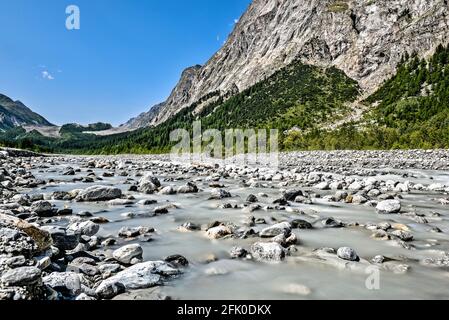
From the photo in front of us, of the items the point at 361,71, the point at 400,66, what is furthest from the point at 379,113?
the point at 361,71

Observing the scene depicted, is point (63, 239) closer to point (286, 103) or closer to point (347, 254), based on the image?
point (347, 254)

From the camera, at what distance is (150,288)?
17.0ft

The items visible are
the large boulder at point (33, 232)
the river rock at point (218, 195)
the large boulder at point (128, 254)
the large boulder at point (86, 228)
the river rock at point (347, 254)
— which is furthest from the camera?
the river rock at point (218, 195)

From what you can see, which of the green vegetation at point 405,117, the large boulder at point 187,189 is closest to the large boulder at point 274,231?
the large boulder at point 187,189

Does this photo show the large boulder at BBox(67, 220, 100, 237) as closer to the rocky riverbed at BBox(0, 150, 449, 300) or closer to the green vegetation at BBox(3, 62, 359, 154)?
the rocky riverbed at BBox(0, 150, 449, 300)

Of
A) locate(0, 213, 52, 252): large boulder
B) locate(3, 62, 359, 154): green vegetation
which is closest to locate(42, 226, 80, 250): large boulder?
locate(0, 213, 52, 252): large boulder

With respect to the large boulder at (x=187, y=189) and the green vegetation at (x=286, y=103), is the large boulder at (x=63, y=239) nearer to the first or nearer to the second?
the large boulder at (x=187, y=189)

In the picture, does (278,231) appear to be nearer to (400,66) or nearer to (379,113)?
(379,113)

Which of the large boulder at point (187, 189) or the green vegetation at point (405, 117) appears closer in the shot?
the large boulder at point (187, 189)

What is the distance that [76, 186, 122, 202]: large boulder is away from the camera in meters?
13.4

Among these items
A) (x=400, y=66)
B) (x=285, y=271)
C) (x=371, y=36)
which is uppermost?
(x=371, y=36)

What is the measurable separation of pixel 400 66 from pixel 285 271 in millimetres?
148389

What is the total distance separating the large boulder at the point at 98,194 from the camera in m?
13.4

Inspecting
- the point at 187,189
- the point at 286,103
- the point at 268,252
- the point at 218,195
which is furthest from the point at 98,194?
the point at 286,103
